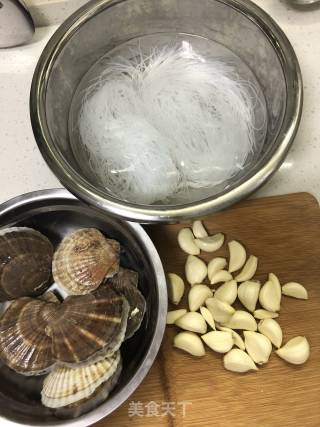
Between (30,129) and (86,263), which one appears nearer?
(86,263)

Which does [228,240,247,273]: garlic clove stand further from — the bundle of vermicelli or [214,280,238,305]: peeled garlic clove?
the bundle of vermicelli

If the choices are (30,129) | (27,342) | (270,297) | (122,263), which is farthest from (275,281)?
(30,129)

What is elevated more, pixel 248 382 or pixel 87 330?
pixel 87 330

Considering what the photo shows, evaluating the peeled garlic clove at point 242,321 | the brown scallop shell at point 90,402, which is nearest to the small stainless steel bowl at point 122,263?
the brown scallop shell at point 90,402

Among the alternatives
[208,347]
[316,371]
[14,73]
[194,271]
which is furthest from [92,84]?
[316,371]

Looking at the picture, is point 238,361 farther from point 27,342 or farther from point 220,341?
point 27,342

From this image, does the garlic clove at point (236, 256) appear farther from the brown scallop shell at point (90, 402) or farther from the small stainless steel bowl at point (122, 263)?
the brown scallop shell at point (90, 402)
